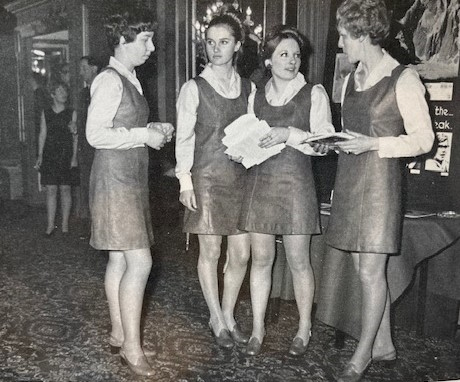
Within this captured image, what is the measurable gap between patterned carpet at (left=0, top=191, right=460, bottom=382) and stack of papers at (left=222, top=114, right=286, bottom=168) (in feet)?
2.95

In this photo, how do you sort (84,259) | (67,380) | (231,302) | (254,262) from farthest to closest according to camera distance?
(84,259) < (231,302) < (254,262) < (67,380)

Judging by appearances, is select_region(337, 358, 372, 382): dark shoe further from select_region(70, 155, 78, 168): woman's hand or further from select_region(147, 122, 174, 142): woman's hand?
select_region(70, 155, 78, 168): woman's hand

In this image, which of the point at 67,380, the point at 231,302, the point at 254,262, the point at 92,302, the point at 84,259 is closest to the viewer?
the point at 67,380

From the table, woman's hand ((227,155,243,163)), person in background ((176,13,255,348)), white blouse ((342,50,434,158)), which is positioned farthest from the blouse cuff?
white blouse ((342,50,434,158))

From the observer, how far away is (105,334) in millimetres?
2543

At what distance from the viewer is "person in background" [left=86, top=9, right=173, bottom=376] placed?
194 centimetres

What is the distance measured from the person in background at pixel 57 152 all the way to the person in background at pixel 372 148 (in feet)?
6.83

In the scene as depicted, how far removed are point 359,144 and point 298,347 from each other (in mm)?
986

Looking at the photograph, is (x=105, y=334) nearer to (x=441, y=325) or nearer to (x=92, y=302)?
(x=92, y=302)

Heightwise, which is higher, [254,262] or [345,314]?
[254,262]

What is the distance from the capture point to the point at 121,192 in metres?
2.02

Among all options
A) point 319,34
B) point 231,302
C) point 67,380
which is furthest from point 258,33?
point 67,380

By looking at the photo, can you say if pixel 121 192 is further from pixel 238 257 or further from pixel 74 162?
pixel 74 162

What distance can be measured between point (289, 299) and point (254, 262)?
571 millimetres
